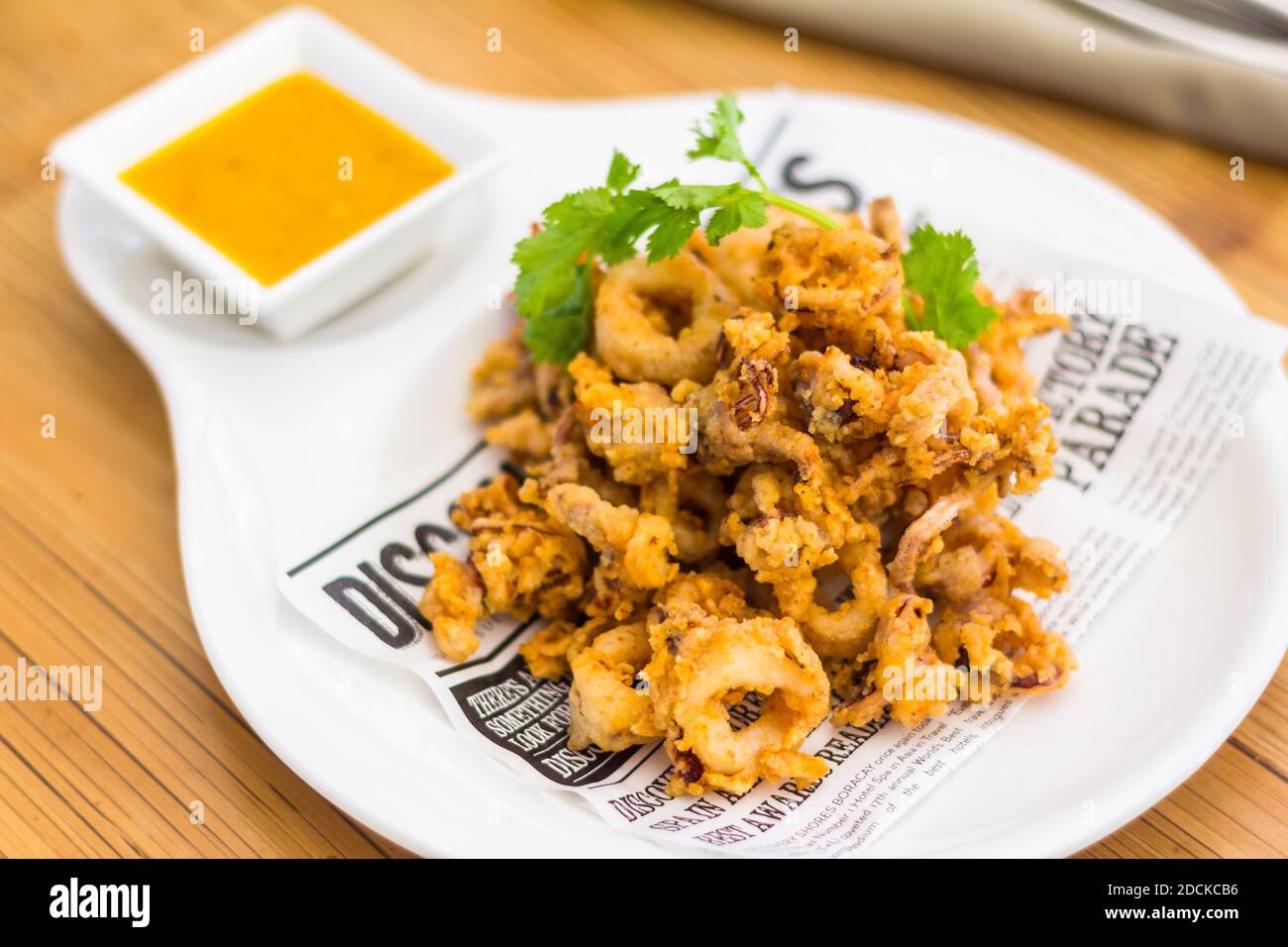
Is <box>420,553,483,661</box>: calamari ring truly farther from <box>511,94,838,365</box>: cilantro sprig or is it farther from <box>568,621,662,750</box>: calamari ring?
<box>511,94,838,365</box>: cilantro sprig

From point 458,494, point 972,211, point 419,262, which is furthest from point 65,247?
point 972,211

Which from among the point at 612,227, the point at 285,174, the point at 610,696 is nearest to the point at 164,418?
the point at 285,174

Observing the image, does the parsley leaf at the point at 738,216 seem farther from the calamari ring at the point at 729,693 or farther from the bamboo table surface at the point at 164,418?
the bamboo table surface at the point at 164,418

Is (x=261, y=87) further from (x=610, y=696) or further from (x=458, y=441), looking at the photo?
(x=610, y=696)

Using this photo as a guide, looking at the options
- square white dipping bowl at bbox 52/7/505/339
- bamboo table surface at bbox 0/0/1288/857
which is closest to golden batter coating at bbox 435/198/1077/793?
bamboo table surface at bbox 0/0/1288/857

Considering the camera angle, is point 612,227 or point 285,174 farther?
point 285,174

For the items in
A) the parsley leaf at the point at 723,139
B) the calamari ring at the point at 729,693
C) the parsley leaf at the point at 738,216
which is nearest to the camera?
the calamari ring at the point at 729,693

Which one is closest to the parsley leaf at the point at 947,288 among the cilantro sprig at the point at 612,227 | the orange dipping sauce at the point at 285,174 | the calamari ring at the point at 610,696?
the cilantro sprig at the point at 612,227
